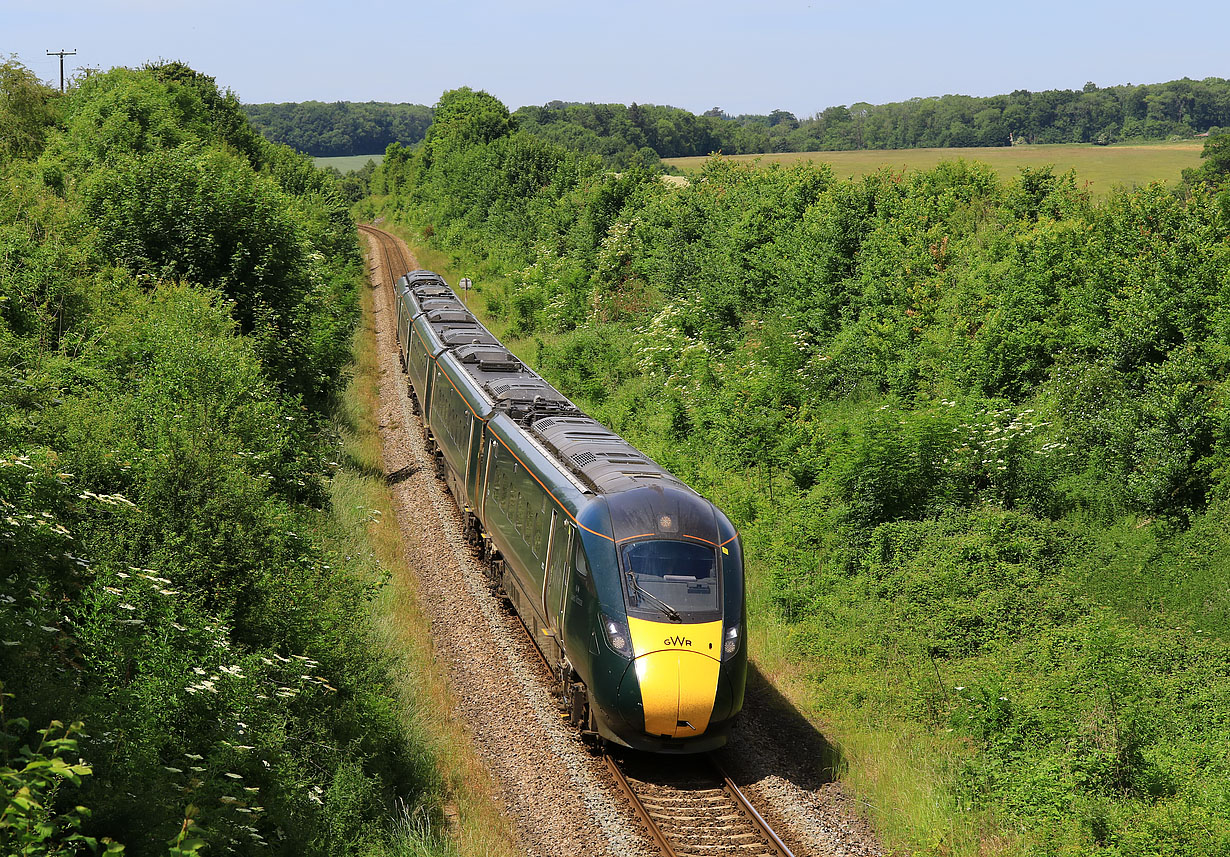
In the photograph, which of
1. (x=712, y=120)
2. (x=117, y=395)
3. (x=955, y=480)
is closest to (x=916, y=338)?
(x=955, y=480)

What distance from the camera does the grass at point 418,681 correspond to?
10.2m

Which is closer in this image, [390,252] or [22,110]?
[22,110]

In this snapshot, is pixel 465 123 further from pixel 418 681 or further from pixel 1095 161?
pixel 418 681

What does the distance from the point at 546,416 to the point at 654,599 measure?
6.28 metres

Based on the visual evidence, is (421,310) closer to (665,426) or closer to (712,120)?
(665,426)

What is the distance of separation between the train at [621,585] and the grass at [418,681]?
1.58 metres

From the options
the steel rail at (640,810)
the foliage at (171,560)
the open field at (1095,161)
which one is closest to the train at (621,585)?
the steel rail at (640,810)

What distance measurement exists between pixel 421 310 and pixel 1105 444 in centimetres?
2044

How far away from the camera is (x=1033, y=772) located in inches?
408

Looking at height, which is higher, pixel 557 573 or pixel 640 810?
pixel 557 573

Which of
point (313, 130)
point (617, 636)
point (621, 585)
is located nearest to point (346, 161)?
point (313, 130)

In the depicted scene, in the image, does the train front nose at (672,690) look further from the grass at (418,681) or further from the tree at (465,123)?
the tree at (465,123)

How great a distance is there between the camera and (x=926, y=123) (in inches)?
3693

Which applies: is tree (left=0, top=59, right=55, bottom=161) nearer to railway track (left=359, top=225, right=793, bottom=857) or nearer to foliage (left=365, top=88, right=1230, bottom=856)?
foliage (left=365, top=88, right=1230, bottom=856)
